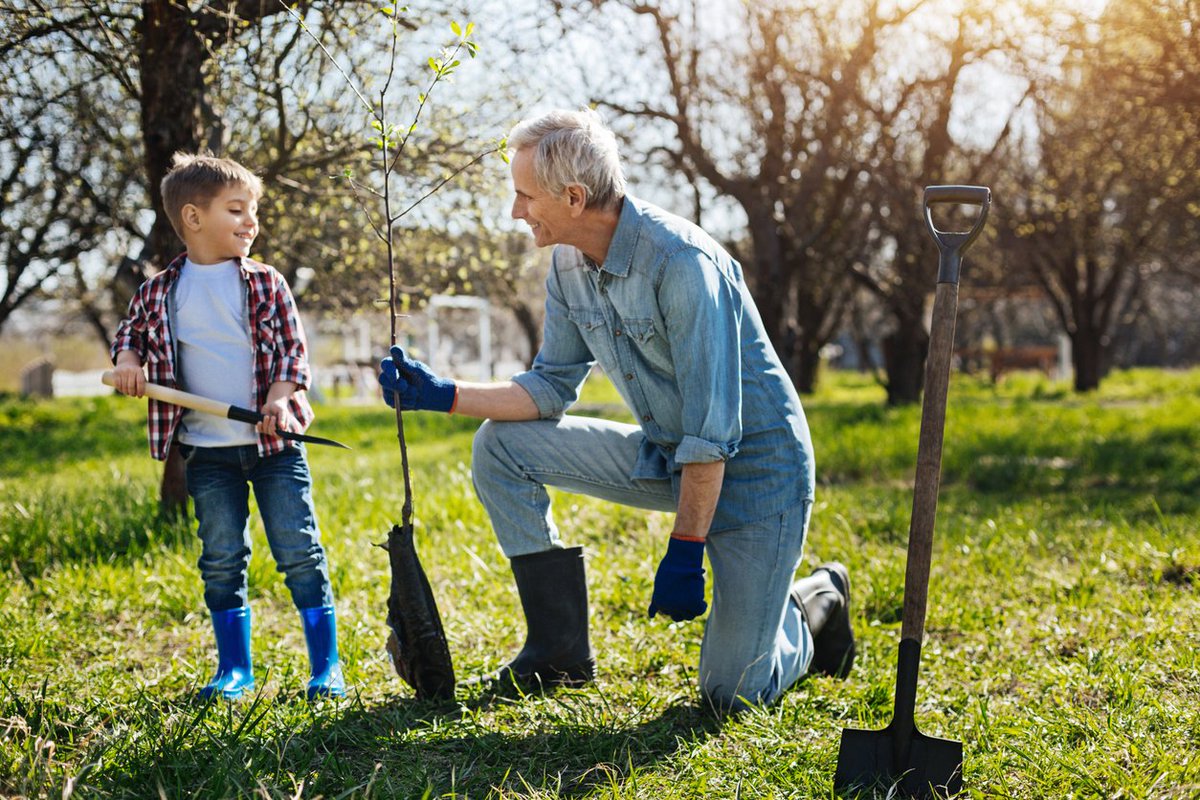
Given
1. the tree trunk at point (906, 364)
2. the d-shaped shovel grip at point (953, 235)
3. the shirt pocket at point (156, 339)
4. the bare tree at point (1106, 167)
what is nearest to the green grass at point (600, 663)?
the shirt pocket at point (156, 339)

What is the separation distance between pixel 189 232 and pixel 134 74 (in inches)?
112

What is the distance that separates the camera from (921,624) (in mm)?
2432

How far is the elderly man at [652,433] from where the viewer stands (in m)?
2.62

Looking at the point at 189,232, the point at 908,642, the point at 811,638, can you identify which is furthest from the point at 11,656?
the point at 908,642

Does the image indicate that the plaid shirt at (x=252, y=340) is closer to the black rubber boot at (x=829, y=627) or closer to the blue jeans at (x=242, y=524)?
the blue jeans at (x=242, y=524)

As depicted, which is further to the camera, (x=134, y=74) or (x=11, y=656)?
(x=134, y=74)

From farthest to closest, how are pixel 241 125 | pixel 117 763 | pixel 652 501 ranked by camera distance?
pixel 241 125, pixel 652 501, pixel 117 763

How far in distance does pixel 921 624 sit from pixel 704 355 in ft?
2.65

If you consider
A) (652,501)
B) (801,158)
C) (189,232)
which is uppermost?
(801,158)

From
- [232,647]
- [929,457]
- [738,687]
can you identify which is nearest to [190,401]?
[232,647]

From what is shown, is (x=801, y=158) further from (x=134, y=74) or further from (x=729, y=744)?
(x=729, y=744)

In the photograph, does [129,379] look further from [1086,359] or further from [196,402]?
[1086,359]

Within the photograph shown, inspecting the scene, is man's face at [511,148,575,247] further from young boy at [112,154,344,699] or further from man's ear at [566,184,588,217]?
young boy at [112,154,344,699]

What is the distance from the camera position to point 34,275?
10.9 meters
